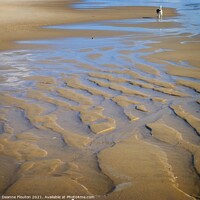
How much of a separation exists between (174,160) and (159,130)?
2.62 feet

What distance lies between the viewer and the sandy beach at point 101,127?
9.52 feet

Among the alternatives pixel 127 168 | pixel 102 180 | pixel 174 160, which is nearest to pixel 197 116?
pixel 174 160

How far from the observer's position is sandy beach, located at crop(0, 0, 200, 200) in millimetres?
2900

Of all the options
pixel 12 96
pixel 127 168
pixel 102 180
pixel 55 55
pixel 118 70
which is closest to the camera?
pixel 102 180

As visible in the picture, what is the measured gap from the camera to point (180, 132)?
397 cm

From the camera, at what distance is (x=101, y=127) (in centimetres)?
421

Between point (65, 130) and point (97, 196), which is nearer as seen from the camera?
point (97, 196)

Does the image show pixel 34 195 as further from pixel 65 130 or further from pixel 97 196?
pixel 65 130

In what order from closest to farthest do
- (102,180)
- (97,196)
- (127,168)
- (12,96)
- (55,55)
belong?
→ (97,196) < (102,180) < (127,168) < (12,96) < (55,55)

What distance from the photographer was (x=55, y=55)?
375 inches

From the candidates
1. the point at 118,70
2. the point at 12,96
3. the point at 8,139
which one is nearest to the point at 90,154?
the point at 8,139

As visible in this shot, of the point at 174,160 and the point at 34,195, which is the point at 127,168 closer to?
the point at 174,160

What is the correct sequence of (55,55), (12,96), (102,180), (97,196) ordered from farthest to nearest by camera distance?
(55,55) < (12,96) < (102,180) < (97,196)

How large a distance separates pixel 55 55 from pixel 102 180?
697 cm
